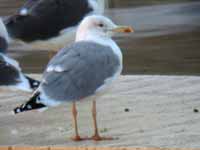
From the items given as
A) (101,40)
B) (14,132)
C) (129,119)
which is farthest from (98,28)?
(14,132)

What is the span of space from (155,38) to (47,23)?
3698 mm

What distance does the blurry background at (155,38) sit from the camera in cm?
1023

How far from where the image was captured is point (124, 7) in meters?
14.1

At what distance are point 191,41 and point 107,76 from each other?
5581mm

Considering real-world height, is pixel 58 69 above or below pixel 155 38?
above

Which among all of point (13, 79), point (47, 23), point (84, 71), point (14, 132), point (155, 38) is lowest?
point (155, 38)

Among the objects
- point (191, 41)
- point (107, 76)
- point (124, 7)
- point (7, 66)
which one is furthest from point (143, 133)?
point (124, 7)

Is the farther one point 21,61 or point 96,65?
point 21,61

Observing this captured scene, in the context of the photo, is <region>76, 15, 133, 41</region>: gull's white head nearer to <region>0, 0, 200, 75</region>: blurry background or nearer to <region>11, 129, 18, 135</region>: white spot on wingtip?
<region>11, 129, 18, 135</region>: white spot on wingtip

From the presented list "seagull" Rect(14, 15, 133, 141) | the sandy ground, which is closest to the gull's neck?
"seagull" Rect(14, 15, 133, 141)

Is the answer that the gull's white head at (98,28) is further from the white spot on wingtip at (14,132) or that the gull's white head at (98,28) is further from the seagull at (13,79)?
the white spot on wingtip at (14,132)

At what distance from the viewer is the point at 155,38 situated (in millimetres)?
11508

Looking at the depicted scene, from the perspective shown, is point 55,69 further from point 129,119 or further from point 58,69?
point 129,119

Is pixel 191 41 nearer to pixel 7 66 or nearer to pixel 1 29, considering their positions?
pixel 1 29
